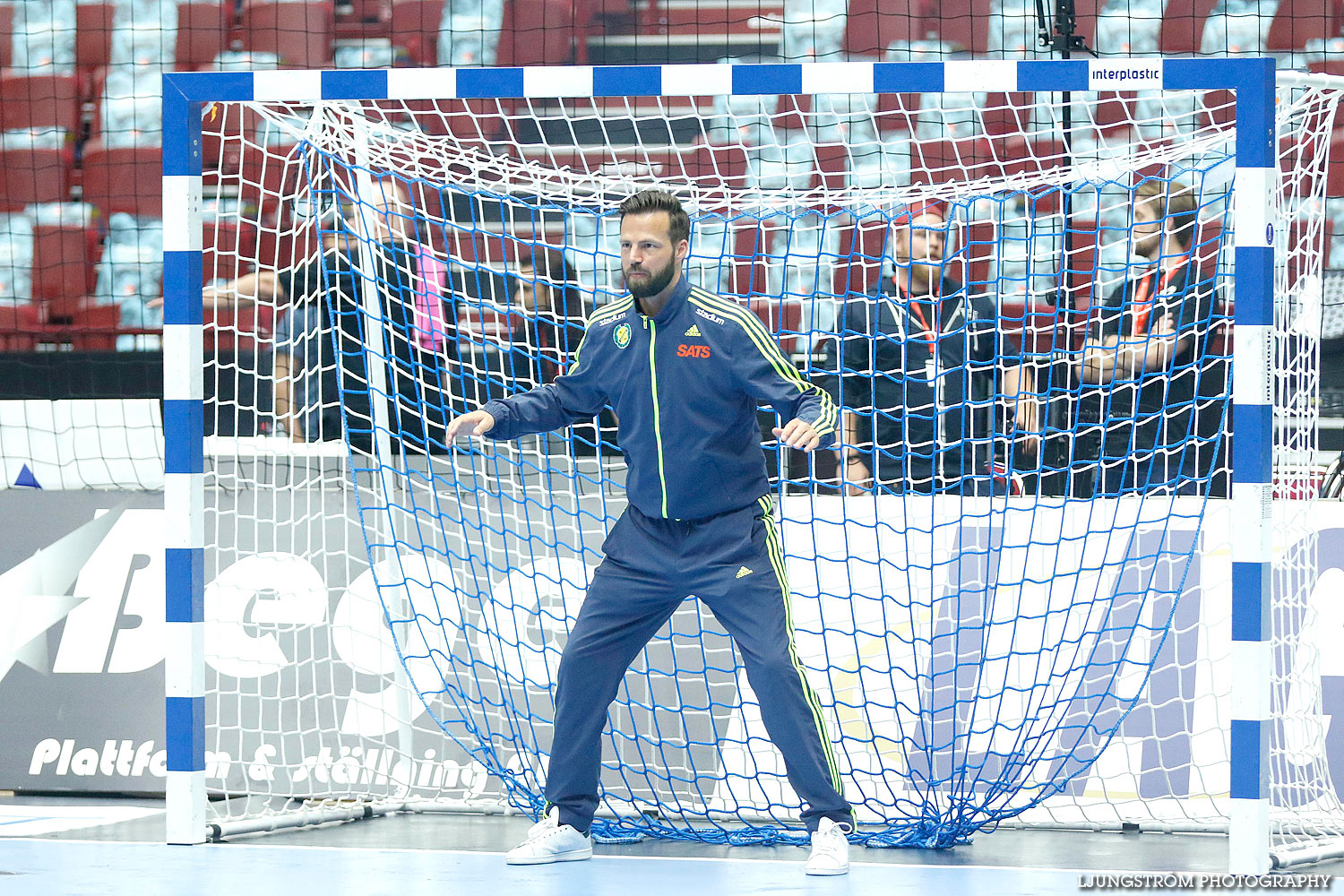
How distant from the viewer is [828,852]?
4312 millimetres

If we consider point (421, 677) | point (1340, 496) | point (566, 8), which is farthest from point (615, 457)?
point (566, 8)

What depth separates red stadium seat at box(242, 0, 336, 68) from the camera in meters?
9.95

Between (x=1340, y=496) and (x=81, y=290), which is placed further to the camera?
(x=81, y=290)

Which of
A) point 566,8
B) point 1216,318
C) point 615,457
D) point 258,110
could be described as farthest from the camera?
point 566,8

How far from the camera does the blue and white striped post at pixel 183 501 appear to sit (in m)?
4.79

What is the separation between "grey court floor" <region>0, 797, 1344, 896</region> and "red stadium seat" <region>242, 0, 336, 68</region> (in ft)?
19.9

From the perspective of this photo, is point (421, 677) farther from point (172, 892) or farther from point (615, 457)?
point (172, 892)

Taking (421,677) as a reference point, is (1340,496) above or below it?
above

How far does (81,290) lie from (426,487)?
16.4 ft

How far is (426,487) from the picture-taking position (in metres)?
5.77

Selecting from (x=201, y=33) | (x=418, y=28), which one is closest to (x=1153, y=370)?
(x=418, y=28)

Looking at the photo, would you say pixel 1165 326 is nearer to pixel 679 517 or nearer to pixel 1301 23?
pixel 679 517

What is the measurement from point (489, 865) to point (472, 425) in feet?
4.35

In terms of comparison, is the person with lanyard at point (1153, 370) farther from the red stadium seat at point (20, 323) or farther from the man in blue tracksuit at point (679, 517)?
the red stadium seat at point (20, 323)
